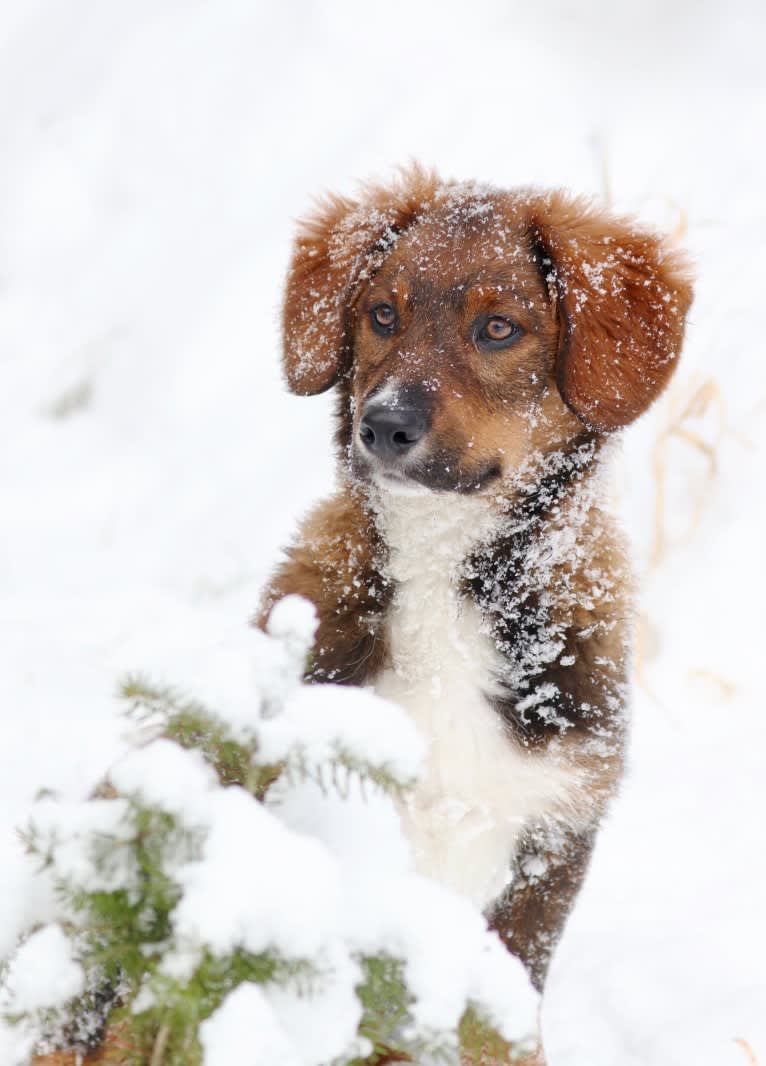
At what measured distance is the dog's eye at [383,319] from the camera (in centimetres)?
288

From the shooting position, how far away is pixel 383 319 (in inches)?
114

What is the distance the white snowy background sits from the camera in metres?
4.04

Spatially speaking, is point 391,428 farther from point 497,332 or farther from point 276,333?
point 276,333

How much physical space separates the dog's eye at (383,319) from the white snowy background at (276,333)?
1204mm

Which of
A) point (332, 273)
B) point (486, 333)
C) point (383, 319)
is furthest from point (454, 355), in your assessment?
point (332, 273)

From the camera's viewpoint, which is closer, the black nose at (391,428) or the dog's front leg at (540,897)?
the black nose at (391,428)

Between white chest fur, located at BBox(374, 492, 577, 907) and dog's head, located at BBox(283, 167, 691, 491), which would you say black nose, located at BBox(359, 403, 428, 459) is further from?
white chest fur, located at BBox(374, 492, 577, 907)

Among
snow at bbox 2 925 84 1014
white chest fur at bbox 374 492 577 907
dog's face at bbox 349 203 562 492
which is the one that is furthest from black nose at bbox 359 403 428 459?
snow at bbox 2 925 84 1014

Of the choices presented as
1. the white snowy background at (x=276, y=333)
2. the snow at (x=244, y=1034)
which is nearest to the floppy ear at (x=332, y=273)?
the white snowy background at (x=276, y=333)

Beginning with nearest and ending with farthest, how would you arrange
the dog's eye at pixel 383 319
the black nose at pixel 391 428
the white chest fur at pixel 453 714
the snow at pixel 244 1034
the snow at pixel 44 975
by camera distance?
the snow at pixel 244 1034 < the snow at pixel 44 975 < the black nose at pixel 391 428 < the white chest fur at pixel 453 714 < the dog's eye at pixel 383 319

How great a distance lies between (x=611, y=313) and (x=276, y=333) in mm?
3092

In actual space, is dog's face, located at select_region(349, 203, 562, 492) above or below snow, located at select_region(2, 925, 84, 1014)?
above

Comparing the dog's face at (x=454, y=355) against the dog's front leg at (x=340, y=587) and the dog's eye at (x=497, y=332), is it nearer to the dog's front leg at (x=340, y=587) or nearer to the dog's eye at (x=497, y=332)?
the dog's eye at (x=497, y=332)

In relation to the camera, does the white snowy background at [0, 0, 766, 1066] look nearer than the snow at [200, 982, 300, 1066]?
No
